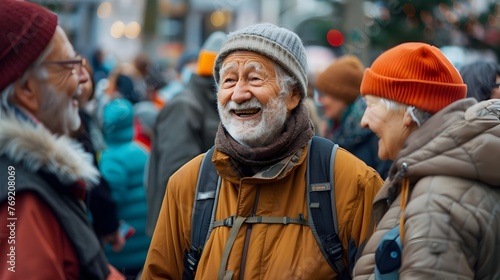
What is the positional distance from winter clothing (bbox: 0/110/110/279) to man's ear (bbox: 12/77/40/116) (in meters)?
0.04

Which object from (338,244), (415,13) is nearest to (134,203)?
(338,244)

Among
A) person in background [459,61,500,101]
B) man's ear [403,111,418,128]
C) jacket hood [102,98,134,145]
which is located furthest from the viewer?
jacket hood [102,98,134,145]

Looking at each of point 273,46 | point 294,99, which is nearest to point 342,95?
point 294,99

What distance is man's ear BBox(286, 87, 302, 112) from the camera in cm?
421

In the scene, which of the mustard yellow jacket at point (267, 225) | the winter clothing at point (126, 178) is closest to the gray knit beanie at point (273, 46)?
the mustard yellow jacket at point (267, 225)

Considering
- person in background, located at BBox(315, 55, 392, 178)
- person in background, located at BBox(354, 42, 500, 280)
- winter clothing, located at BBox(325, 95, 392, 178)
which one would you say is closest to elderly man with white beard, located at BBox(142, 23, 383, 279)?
person in background, located at BBox(354, 42, 500, 280)

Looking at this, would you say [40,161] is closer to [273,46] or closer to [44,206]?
[44,206]

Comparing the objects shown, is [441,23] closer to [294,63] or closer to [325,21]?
[325,21]

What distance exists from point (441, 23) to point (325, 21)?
Answer: 190cm

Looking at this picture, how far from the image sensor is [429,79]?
3.71 metres

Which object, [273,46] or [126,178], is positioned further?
[126,178]

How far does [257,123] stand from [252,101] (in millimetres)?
108

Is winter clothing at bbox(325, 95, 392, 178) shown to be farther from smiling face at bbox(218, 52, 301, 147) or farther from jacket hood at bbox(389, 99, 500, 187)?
jacket hood at bbox(389, 99, 500, 187)

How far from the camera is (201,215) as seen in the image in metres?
4.02
